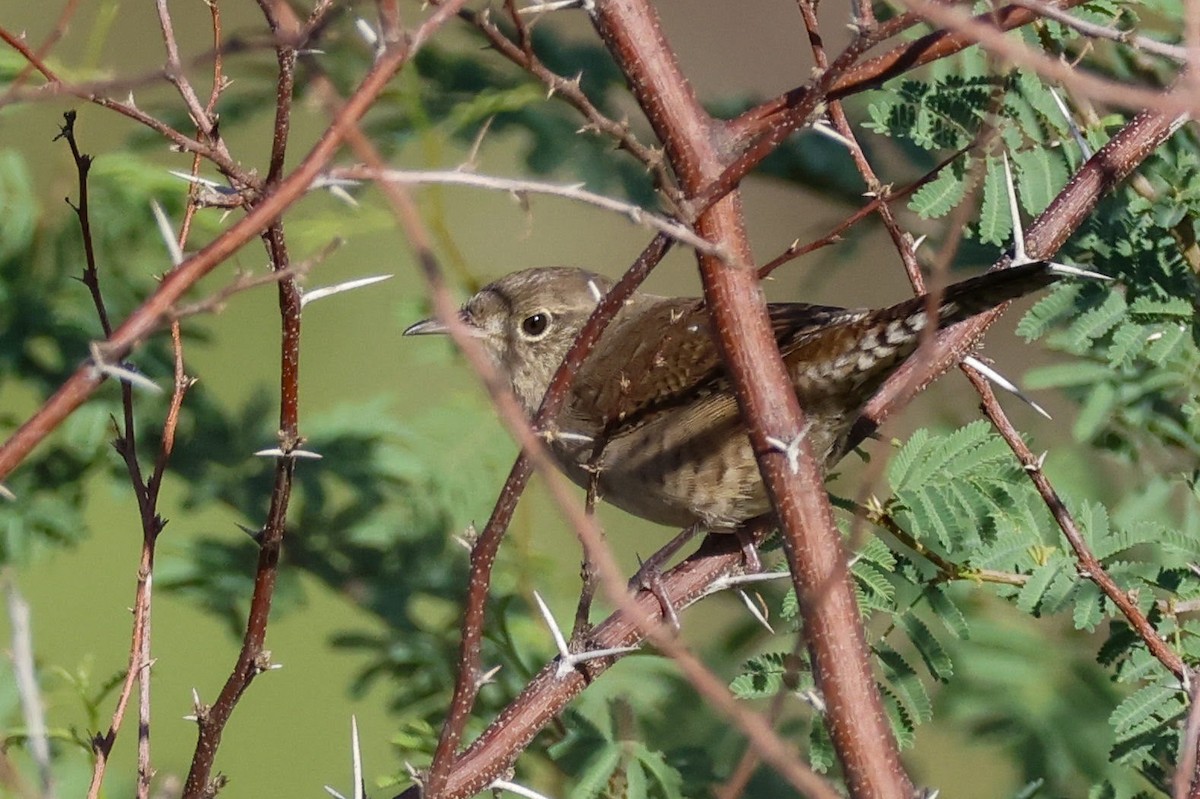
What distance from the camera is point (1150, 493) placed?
4.12m

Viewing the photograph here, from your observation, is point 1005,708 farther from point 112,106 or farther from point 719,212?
point 112,106

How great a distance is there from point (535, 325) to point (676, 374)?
44.8 inches

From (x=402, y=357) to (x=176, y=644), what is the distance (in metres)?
2.49

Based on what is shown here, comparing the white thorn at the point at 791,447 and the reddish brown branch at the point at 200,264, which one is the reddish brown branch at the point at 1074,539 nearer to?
the white thorn at the point at 791,447

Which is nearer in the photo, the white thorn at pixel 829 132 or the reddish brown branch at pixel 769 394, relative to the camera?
the reddish brown branch at pixel 769 394

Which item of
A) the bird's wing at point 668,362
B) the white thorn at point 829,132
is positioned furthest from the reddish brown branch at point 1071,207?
the bird's wing at point 668,362

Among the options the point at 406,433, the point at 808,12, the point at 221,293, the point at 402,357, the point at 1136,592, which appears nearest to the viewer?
the point at 221,293

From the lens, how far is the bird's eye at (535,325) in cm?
523

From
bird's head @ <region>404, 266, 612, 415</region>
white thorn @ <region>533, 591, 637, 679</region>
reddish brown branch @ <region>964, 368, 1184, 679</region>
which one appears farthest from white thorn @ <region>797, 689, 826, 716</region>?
bird's head @ <region>404, 266, 612, 415</region>

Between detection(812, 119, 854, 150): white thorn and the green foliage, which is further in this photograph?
the green foliage

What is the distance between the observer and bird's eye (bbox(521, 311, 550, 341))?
523 centimetres

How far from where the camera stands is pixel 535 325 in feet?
17.2

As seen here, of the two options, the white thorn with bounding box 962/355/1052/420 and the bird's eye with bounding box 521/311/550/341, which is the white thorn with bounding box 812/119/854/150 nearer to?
the white thorn with bounding box 962/355/1052/420

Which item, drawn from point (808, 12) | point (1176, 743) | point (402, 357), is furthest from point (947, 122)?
point (402, 357)
